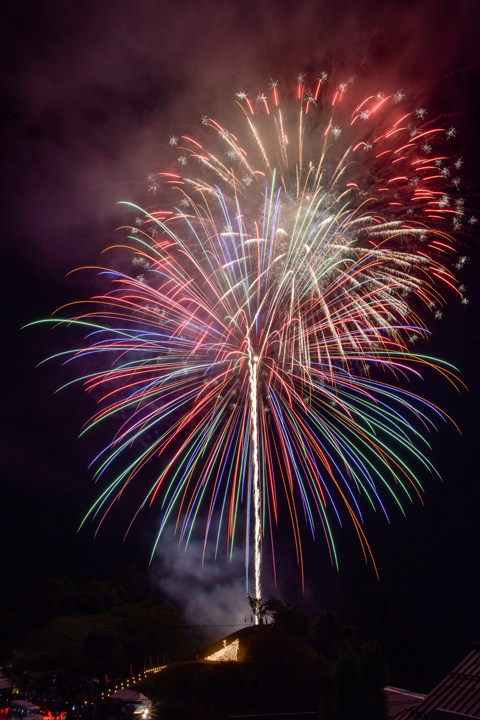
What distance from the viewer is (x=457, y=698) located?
1363cm

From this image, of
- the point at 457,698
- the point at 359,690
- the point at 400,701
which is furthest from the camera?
the point at 400,701

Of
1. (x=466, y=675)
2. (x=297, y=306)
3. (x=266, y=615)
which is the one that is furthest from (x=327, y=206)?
(x=266, y=615)

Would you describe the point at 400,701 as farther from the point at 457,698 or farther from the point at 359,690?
the point at 457,698

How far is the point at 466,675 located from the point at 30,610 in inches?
1842

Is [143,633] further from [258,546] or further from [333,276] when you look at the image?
[333,276]

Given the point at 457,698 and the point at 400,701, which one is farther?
the point at 400,701

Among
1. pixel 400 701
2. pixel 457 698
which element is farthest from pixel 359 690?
pixel 400 701

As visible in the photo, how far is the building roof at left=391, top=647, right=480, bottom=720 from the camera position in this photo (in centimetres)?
1300

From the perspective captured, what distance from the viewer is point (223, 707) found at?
21.5m

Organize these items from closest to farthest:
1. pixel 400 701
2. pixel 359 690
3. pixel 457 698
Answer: pixel 457 698 → pixel 359 690 → pixel 400 701

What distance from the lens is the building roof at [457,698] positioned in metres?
13.0

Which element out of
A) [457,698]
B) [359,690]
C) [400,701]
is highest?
[359,690]

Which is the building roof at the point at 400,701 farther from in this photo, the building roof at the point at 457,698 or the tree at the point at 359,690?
the tree at the point at 359,690

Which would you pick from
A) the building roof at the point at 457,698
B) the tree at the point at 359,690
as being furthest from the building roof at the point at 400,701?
the tree at the point at 359,690
